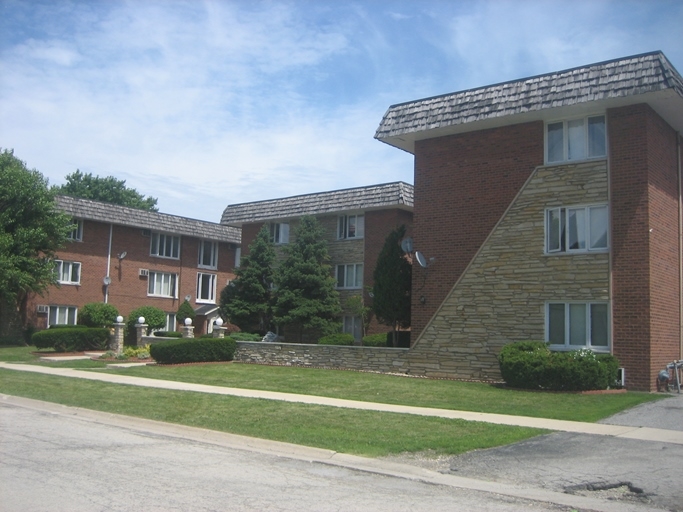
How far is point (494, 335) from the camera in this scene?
20969 millimetres

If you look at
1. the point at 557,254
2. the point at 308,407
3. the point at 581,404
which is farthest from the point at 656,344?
the point at 308,407

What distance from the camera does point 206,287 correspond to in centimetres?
4641

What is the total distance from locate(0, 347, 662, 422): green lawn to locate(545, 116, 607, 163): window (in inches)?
270

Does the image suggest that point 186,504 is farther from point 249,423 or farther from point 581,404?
point 581,404

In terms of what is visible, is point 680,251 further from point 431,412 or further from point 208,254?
point 208,254

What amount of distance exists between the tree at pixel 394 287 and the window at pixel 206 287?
21.3 m

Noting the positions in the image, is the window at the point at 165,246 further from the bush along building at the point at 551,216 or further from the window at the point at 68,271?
the bush along building at the point at 551,216

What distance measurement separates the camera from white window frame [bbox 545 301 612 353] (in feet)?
63.1

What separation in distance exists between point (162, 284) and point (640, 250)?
3154cm

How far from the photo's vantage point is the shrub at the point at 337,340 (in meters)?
31.4

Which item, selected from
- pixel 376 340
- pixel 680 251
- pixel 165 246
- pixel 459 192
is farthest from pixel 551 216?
pixel 165 246

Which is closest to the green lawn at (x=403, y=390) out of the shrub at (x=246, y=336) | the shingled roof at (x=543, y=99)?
the shingled roof at (x=543, y=99)

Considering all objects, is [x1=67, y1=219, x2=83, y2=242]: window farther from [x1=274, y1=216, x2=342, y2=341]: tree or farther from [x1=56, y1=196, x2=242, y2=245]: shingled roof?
[x1=274, y1=216, x2=342, y2=341]: tree

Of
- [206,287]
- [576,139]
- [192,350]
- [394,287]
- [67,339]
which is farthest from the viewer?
[206,287]
